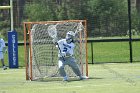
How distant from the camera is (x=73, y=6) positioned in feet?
101

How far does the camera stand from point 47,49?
19031 mm

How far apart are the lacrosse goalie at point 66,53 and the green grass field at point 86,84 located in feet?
1.50

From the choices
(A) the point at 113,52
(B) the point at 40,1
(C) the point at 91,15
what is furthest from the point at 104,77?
(B) the point at 40,1

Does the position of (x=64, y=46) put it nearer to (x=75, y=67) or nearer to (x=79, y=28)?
(x=75, y=67)

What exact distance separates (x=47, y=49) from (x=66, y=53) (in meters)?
1.80

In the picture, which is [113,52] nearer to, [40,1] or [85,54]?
[40,1]

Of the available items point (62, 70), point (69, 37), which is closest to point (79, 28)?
point (69, 37)

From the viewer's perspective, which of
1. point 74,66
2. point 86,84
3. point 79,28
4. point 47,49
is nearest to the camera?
point 86,84

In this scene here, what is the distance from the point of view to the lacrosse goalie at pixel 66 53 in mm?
17359

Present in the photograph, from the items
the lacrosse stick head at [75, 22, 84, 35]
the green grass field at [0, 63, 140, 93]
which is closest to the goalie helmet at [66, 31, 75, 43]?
the lacrosse stick head at [75, 22, 84, 35]

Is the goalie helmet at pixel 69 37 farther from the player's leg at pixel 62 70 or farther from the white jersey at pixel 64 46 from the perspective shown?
the player's leg at pixel 62 70

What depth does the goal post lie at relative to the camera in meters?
18.2

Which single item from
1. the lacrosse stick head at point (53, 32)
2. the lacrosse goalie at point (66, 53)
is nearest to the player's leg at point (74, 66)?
the lacrosse goalie at point (66, 53)

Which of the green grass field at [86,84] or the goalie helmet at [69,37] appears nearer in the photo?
the green grass field at [86,84]
